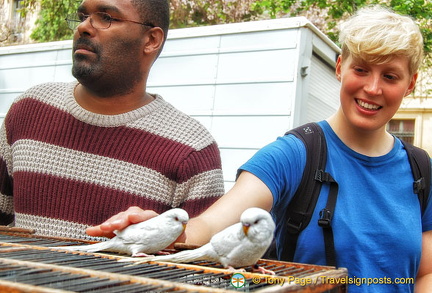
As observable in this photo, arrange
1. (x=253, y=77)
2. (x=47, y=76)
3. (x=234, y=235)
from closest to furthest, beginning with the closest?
(x=234, y=235) → (x=253, y=77) → (x=47, y=76)

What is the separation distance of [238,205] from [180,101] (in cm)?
455

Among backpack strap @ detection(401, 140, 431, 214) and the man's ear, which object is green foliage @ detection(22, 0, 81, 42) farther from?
backpack strap @ detection(401, 140, 431, 214)

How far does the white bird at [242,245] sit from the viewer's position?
154 cm

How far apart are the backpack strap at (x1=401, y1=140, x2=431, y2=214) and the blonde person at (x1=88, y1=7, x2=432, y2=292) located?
0.9 inches

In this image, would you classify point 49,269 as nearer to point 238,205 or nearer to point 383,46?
point 238,205

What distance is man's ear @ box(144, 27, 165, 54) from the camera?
103 inches

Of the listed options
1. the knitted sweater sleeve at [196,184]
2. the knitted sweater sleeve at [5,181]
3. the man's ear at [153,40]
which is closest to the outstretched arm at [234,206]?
the knitted sweater sleeve at [196,184]

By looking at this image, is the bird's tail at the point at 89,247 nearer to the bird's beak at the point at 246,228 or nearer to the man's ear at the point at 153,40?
the bird's beak at the point at 246,228

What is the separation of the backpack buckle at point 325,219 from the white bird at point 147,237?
539 millimetres

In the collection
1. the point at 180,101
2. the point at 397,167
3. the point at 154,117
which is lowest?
the point at 397,167

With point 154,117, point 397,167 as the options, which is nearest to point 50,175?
point 154,117

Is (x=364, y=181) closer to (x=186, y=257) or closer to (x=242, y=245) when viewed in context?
(x=242, y=245)

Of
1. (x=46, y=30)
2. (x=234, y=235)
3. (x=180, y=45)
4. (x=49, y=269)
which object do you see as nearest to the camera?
(x=49, y=269)

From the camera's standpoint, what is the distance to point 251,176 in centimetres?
201
